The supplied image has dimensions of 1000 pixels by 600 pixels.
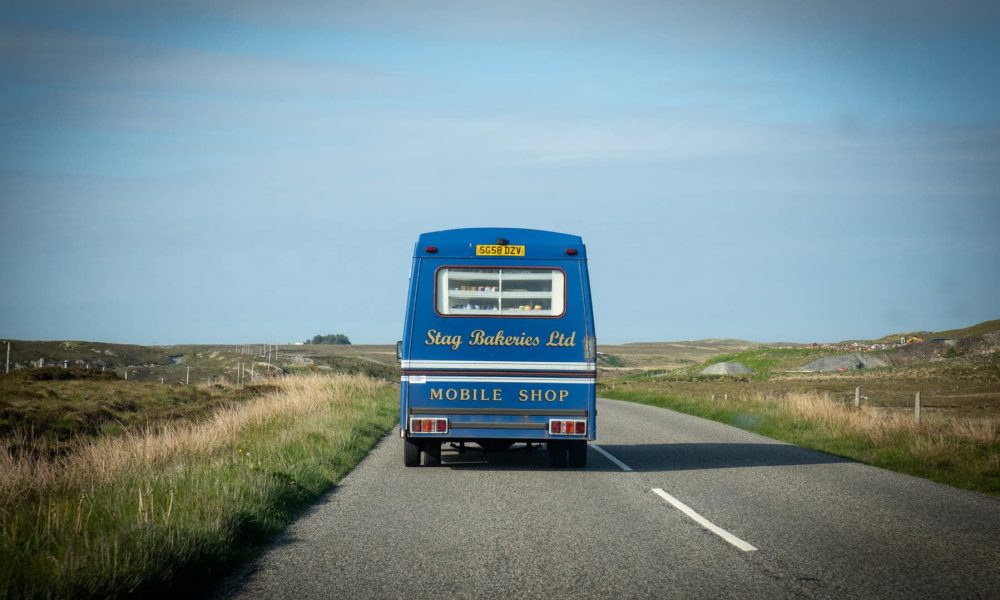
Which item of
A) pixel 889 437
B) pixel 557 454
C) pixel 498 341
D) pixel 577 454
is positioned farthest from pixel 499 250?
pixel 889 437

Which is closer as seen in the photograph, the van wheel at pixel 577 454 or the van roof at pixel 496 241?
the van roof at pixel 496 241

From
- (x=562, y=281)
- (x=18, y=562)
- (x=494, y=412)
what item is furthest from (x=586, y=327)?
(x=18, y=562)

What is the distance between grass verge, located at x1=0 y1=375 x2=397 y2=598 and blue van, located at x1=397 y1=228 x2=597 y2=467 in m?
1.87

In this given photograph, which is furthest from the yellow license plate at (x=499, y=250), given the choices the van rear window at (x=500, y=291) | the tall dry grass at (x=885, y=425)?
the tall dry grass at (x=885, y=425)

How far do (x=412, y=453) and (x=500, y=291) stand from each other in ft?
9.27

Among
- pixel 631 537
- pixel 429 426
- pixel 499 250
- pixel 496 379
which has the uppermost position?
pixel 499 250

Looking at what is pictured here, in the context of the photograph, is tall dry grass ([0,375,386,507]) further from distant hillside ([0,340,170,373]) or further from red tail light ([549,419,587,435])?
distant hillside ([0,340,170,373])

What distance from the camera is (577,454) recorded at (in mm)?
12945

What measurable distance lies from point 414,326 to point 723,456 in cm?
614

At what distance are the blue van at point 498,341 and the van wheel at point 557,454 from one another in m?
1.23

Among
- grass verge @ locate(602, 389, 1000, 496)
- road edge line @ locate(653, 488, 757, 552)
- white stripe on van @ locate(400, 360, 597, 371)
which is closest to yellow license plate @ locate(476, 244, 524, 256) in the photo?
white stripe on van @ locate(400, 360, 597, 371)

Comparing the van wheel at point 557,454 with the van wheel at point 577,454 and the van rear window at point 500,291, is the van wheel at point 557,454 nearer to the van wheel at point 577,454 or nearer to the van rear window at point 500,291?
the van wheel at point 577,454

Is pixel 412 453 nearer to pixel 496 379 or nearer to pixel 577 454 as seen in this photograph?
pixel 496 379

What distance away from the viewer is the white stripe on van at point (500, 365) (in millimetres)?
12078
